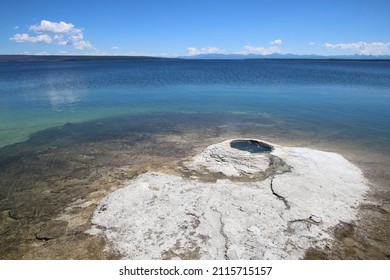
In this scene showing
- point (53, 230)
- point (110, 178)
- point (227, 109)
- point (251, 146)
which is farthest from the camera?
point (227, 109)

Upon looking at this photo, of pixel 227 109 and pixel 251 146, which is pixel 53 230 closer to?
pixel 251 146

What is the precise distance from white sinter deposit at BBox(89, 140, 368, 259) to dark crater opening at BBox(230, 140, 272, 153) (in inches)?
52.6

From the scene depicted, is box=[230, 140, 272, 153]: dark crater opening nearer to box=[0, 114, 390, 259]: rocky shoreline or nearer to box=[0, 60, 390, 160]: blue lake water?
box=[0, 114, 390, 259]: rocky shoreline

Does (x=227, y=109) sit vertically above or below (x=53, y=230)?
above

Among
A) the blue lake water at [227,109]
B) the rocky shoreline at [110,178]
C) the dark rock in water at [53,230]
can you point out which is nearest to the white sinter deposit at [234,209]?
the rocky shoreline at [110,178]

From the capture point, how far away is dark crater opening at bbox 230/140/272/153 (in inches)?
524

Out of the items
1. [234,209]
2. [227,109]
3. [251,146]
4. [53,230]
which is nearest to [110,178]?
[53,230]

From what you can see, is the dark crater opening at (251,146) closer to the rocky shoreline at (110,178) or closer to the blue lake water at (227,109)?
the rocky shoreline at (110,178)

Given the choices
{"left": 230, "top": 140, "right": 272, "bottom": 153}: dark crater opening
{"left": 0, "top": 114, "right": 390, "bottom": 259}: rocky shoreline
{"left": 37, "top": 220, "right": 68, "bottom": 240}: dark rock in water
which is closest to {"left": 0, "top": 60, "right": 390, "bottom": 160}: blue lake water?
{"left": 0, "top": 114, "right": 390, "bottom": 259}: rocky shoreline

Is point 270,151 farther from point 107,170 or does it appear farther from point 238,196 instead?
point 107,170

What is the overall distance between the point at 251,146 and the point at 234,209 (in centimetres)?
602

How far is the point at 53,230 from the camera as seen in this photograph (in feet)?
25.8

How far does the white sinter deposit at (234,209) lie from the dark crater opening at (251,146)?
4.38 ft

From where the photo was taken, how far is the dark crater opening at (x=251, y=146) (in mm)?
13305
